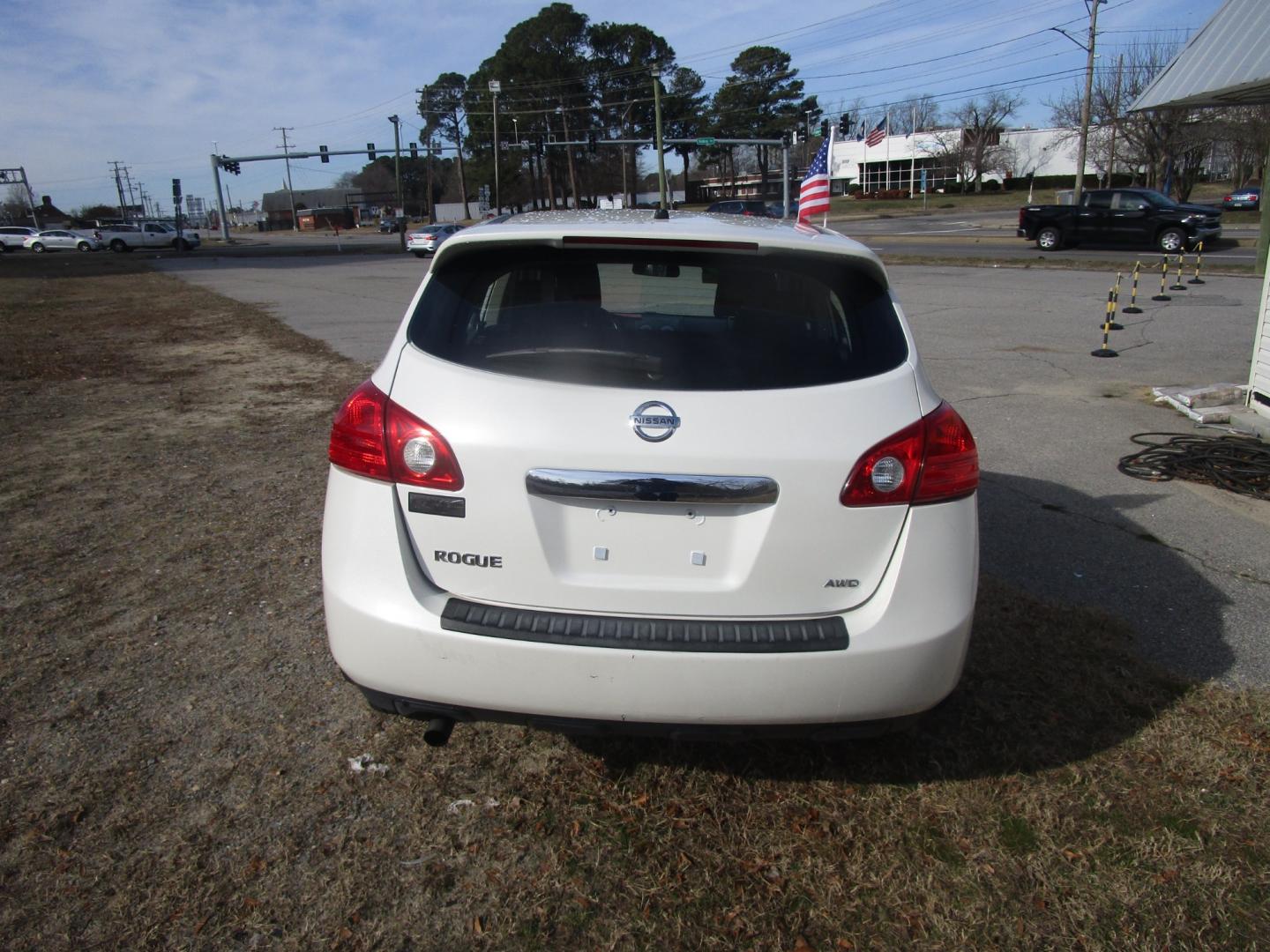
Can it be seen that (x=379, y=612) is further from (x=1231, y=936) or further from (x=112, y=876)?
(x=1231, y=936)

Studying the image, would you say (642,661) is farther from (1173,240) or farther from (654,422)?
(1173,240)

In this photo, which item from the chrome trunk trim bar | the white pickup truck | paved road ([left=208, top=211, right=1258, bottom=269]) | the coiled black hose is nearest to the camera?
the chrome trunk trim bar

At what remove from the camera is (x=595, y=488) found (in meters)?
2.28

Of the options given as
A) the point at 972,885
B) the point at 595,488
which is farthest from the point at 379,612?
the point at 972,885

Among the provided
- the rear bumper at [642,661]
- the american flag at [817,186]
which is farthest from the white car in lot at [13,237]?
the rear bumper at [642,661]

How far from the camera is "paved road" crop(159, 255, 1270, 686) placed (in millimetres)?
4020

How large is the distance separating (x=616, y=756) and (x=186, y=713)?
4.99ft

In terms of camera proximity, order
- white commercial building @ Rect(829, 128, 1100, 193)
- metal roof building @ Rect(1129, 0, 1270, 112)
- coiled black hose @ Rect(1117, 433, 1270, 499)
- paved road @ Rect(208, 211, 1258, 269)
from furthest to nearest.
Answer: white commercial building @ Rect(829, 128, 1100, 193) < paved road @ Rect(208, 211, 1258, 269) < metal roof building @ Rect(1129, 0, 1270, 112) < coiled black hose @ Rect(1117, 433, 1270, 499)

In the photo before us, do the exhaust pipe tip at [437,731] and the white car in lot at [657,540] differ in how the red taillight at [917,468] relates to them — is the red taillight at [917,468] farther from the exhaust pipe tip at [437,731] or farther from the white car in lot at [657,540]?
the exhaust pipe tip at [437,731]

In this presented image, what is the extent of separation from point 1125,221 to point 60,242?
6163cm

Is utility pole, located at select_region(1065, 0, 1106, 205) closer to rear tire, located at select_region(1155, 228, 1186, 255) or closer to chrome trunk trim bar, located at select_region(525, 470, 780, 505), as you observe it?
rear tire, located at select_region(1155, 228, 1186, 255)

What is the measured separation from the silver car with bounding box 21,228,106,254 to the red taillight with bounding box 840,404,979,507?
67940 mm

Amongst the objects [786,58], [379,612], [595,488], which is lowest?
[379,612]

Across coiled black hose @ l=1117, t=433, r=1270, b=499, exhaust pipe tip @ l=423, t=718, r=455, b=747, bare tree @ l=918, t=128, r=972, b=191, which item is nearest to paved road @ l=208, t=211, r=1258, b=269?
coiled black hose @ l=1117, t=433, r=1270, b=499
